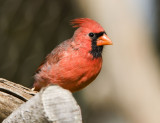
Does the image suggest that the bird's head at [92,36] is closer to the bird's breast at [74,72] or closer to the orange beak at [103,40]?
the orange beak at [103,40]

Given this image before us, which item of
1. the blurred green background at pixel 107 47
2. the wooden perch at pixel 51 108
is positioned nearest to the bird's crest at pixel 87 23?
the blurred green background at pixel 107 47

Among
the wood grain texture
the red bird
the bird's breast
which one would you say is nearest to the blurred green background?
the red bird

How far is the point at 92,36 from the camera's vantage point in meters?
2.77

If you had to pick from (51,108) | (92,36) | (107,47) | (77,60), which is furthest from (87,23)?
(51,108)

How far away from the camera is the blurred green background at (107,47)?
11.5 ft

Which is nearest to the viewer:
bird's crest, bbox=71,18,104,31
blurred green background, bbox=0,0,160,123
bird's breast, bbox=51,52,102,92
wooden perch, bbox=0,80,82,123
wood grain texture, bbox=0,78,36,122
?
wooden perch, bbox=0,80,82,123

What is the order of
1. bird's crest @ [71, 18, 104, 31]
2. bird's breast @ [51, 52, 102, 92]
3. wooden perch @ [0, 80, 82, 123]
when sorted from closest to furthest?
wooden perch @ [0, 80, 82, 123]
bird's breast @ [51, 52, 102, 92]
bird's crest @ [71, 18, 104, 31]

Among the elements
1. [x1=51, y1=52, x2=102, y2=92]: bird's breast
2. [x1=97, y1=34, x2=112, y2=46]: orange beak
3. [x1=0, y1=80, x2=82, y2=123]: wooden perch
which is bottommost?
[x1=51, y1=52, x2=102, y2=92]: bird's breast

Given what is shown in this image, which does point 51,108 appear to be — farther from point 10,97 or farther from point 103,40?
point 103,40

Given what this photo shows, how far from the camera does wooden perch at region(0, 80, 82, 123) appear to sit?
1189 mm

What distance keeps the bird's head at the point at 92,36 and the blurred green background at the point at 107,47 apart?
0.68 metres

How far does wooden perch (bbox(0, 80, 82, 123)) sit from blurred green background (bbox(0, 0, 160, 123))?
2.14 m

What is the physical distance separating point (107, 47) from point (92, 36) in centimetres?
84

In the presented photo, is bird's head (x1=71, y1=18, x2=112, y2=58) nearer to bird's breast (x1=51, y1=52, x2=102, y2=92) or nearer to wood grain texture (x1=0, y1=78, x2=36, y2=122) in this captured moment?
bird's breast (x1=51, y1=52, x2=102, y2=92)
